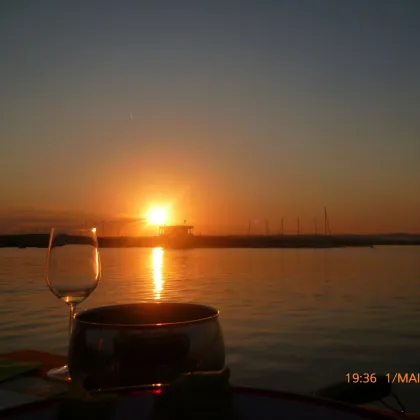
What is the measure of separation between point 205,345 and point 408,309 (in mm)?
10288

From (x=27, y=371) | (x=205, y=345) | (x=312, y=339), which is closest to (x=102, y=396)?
(x=205, y=345)

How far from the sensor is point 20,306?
8.71 m

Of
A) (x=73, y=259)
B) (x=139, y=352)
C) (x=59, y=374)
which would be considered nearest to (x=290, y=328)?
(x=73, y=259)

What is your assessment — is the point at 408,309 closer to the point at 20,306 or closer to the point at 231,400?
the point at 20,306

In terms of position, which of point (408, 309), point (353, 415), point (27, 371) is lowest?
point (408, 309)

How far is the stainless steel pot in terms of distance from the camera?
0.57m

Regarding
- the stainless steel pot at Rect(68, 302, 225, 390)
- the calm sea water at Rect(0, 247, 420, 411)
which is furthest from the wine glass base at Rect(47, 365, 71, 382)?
the calm sea water at Rect(0, 247, 420, 411)

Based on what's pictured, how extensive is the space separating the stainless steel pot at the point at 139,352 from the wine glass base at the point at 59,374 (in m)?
0.65

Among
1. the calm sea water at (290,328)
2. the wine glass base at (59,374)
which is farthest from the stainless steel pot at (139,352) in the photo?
the calm sea water at (290,328)

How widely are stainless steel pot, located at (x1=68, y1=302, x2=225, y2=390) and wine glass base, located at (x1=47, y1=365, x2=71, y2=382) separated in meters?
0.65

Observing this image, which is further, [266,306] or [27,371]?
[266,306]

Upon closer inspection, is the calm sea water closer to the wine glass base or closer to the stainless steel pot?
the wine glass base

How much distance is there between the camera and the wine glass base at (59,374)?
4.02 ft

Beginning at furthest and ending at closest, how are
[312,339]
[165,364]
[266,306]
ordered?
[266,306], [312,339], [165,364]
